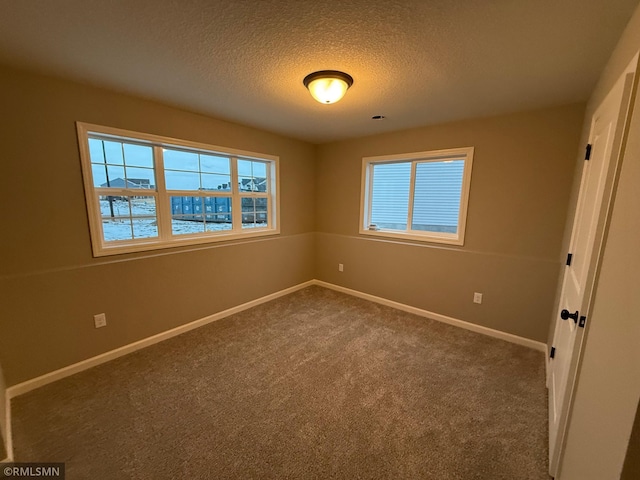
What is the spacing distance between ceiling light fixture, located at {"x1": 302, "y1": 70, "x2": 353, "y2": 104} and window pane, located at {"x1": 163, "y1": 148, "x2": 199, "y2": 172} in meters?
1.65

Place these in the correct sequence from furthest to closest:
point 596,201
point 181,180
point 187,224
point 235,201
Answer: point 235,201 → point 187,224 → point 181,180 → point 596,201

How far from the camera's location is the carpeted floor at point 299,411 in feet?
4.70

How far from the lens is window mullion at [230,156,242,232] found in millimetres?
3232

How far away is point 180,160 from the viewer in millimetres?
2766

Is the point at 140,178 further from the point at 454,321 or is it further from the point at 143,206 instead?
the point at 454,321

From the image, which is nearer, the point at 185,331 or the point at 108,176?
the point at 108,176

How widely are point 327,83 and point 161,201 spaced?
2006mm

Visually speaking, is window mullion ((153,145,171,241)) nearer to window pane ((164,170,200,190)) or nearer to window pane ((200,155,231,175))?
window pane ((164,170,200,190))

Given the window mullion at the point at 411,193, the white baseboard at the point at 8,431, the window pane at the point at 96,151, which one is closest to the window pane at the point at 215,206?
the window pane at the point at 96,151

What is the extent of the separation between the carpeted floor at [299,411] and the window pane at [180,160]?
184cm

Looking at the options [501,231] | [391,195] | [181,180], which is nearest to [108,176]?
[181,180]

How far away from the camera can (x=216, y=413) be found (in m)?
1.77

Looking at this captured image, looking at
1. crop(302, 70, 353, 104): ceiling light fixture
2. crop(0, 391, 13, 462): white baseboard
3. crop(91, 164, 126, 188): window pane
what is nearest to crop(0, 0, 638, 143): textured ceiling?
crop(302, 70, 353, 104): ceiling light fixture

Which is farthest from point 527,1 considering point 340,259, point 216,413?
point 340,259
